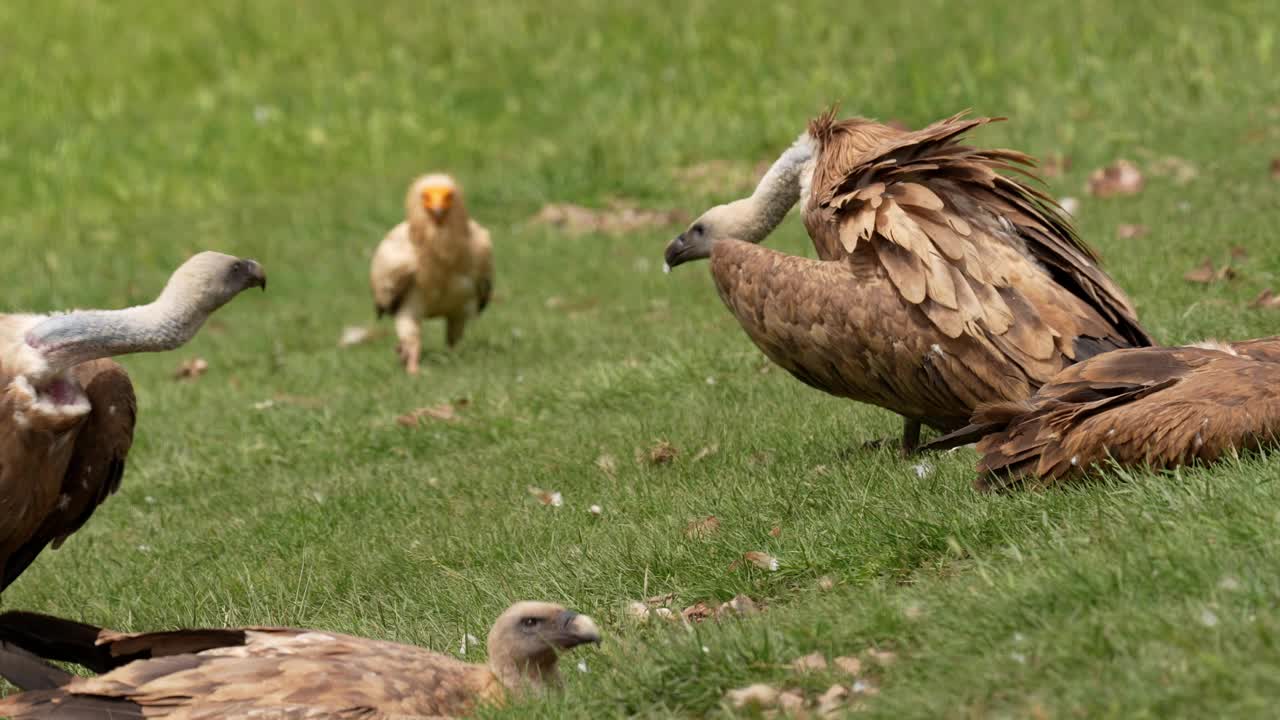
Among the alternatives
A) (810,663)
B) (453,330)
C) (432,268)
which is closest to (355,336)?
(453,330)

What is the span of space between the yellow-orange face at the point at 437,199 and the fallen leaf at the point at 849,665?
8.21m

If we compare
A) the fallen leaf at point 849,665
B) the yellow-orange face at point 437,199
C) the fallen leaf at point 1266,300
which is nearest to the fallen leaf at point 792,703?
the fallen leaf at point 849,665

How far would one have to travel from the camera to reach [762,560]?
18.2 feet

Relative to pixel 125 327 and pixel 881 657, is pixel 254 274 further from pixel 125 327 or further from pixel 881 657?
pixel 881 657

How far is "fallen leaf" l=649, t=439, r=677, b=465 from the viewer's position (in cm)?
743

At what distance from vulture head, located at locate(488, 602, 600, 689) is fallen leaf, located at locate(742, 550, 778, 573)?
0.81 m

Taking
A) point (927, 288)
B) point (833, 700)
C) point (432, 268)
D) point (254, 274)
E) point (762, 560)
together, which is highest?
point (254, 274)

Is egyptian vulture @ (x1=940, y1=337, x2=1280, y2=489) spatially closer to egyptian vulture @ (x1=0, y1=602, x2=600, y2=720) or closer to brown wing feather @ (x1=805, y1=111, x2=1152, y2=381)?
brown wing feather @ (x1=805, y1=111, x2=1152, y2=381)

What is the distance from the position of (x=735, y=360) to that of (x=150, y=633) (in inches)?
185

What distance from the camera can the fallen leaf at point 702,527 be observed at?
19.5 feet

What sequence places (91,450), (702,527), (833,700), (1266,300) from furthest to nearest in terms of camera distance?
(1266,300)
(91,450)
(702,527)
(833,700)

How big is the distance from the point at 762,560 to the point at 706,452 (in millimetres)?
1743

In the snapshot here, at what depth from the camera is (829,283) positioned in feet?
20.8

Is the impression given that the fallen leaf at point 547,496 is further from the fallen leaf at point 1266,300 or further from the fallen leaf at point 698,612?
the fallen leaf at point 1266,300
